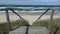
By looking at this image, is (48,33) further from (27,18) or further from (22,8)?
(27,18)

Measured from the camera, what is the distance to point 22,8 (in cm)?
172

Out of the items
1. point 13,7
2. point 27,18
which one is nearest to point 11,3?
point 13,7

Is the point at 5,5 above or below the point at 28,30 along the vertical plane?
above

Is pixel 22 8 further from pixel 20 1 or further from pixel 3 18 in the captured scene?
pixel 3 18

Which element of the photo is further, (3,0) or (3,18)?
(3,18)

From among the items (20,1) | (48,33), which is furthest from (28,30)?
(20,1)

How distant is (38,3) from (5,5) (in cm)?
33

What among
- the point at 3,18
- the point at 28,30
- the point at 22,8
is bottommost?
the point at 3,18

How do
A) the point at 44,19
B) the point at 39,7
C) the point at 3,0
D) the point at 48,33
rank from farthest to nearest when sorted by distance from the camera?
the point at 44,19 < the point at 48,33 < the point at 3,0 < the point at 39,7

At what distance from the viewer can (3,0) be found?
1.84 meters

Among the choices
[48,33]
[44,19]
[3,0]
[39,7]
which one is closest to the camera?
[39,7]

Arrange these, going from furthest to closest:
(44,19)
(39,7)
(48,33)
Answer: (44,19) → (48,33) → (39,7)

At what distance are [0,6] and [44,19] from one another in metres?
1.93

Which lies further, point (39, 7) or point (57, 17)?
point (57, 17)
